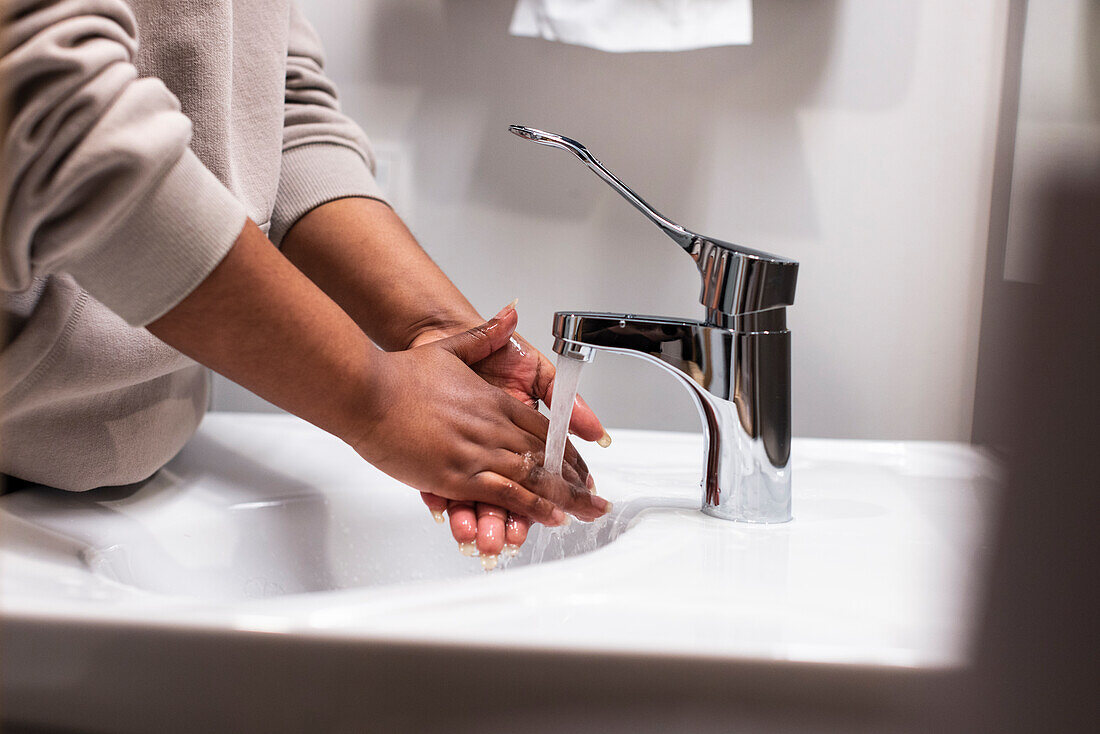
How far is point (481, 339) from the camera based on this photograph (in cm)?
56

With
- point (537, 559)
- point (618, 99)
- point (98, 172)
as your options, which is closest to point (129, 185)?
point (98, 172)

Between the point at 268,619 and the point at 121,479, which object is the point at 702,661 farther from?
the point at 121,479

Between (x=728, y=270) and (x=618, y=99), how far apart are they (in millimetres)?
332

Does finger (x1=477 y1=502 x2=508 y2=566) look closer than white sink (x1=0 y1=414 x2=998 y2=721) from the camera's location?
No

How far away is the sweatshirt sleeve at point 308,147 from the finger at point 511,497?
0.93 ft

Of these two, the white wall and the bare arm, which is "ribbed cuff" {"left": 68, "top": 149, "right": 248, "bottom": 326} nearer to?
the bare arm

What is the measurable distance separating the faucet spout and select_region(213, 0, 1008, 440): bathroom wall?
28 centimetres

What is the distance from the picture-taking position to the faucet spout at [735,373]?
0.46 meters

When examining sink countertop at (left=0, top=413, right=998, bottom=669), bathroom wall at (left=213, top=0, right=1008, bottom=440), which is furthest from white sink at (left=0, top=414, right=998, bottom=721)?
bathroom wall at (left=213, top=0, right=1008, bottom=440)

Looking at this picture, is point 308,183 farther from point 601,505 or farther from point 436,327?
point 601,505

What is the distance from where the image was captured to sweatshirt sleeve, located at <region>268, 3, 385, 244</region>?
63 centimetres

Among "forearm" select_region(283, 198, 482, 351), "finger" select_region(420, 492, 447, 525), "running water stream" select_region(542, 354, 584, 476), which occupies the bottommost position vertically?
"finger" select_region(420, 492, 447, 525)

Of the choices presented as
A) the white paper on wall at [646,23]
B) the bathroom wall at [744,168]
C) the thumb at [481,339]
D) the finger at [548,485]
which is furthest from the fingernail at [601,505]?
the white paper on wall at [646,23]

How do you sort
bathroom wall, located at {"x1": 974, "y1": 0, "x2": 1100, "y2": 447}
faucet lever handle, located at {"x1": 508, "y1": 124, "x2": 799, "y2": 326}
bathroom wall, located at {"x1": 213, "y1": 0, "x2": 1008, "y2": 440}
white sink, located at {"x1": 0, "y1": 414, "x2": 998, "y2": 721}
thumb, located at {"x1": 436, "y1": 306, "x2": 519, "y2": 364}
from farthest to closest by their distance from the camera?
bathroom wall, located at {"x1": 213, "y1": 0, "x2": 1008, "y2": 440} → thumb, located at {"x1": 436, "y1": 306, "x2": 519, "y2": 364} → faucet lever handle, located at {"x1": 508, "y1": 124, "x2": 799, "y2": 326} → white sink, located at {"x1": 0, "y1": 414, "x2": 998, "y2": 721} → bathroom wall, located at {"x1": 974, "y1": 0, "x2": 1100, "y2": 447}
